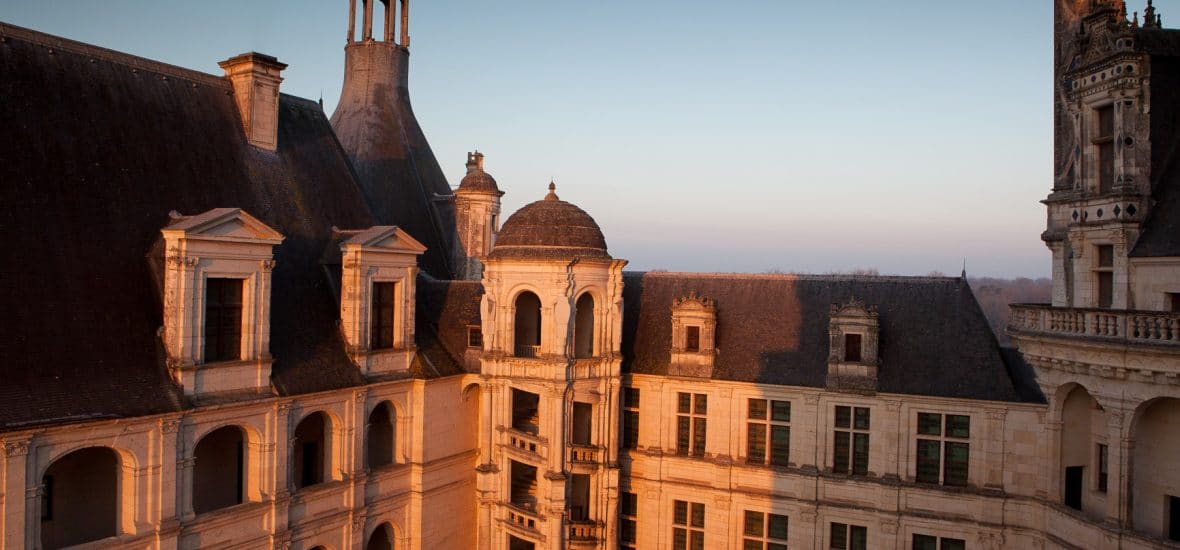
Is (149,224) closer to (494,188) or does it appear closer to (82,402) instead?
(82,402)

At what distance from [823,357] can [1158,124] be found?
994 centimetres

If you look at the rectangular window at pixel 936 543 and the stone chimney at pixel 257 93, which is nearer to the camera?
the rectangular window at pixel 936 543

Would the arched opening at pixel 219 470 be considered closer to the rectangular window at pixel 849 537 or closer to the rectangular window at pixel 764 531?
the rectangular window at pixel 764 531

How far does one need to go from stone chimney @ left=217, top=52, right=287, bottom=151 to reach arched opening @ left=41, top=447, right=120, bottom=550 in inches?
366

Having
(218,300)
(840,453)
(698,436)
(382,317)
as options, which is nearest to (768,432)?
(840,453)

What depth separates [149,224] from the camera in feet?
59.0

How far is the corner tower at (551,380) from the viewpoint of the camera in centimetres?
2191

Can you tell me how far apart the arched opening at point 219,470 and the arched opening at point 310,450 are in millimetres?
1612

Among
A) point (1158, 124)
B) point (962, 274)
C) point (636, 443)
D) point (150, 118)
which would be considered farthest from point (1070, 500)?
point (150, 118)

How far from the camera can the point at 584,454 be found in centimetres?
2316

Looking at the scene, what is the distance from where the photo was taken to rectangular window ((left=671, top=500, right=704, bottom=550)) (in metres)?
24.0

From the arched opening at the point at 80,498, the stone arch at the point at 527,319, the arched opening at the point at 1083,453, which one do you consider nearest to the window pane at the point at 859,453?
the arched opening at the point at 1083,453

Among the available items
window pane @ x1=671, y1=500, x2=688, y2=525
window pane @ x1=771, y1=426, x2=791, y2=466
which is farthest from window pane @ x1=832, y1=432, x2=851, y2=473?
window pane @ x1=671, y1=500, x2=688, y2=525

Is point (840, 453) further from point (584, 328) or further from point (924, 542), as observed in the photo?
point (584, 328)
